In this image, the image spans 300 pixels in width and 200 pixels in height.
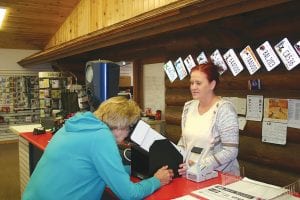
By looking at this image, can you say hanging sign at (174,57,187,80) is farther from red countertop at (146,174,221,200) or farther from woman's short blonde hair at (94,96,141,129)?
woman's short blonde hair at (94,96,141,129)

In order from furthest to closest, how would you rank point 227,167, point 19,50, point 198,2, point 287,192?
point 19,50 < point 198,2 < point 227,167 < point 287,192

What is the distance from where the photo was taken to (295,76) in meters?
3.00

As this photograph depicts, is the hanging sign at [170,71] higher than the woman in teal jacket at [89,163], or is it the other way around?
the hanging sign at [170,71]

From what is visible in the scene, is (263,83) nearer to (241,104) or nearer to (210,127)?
(241,104)

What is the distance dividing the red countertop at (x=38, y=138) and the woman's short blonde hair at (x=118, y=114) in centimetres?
142

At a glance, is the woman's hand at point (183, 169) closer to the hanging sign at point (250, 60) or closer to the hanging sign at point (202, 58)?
the hanging sign at point (250, 60)

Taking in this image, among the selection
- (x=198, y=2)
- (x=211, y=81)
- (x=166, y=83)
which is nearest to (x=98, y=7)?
(x=166, y=83)

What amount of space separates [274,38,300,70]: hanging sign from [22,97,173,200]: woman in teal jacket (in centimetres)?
197

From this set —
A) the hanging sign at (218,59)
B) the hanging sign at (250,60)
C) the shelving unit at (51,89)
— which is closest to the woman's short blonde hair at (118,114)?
the hanging sign at (250,60)

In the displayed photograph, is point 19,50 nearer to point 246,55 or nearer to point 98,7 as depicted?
point 98,7

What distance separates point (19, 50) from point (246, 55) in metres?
6.51

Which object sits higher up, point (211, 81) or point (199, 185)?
point (211, 81)

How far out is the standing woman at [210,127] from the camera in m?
1.94

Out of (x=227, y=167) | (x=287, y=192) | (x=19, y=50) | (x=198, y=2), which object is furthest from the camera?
(x=19, y=50)
